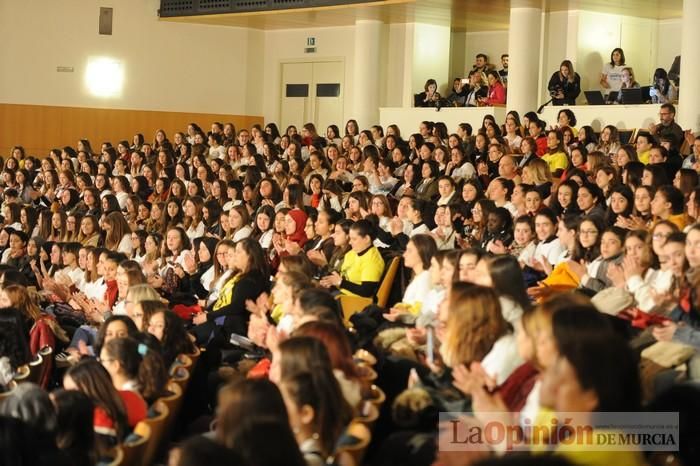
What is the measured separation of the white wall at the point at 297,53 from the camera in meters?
14.8

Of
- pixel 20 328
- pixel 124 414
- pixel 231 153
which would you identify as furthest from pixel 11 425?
pixel 231 153

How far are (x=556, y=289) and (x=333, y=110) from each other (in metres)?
10.3

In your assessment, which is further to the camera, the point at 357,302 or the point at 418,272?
the point at 357,302

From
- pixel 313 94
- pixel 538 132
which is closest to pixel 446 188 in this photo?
pixel 538 132

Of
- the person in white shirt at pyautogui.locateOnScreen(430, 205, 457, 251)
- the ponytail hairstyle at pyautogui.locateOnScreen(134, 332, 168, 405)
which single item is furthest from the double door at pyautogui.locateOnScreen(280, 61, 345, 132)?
the ponytail hairstyle at pyautogui.locateOnScreen(134, 332, 168, 405)

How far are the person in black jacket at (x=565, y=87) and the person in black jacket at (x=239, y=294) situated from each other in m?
6.11

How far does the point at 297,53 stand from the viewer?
1541 cm

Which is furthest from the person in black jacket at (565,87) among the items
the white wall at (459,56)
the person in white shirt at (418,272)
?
the person in white shirt at (418,272)

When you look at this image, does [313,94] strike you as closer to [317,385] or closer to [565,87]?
[565,87]

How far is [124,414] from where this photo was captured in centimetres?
356

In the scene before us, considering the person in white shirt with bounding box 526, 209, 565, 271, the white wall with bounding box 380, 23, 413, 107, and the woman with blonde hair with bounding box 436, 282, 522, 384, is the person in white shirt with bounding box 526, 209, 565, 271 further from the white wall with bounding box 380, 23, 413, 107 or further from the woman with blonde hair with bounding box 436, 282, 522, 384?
the white wall with bounding box 380, 23, 413, 107

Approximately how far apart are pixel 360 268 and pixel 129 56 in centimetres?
954

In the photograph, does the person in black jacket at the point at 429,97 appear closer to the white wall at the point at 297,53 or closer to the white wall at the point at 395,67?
the white wall at the point at 395,67

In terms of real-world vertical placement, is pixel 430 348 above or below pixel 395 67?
below
